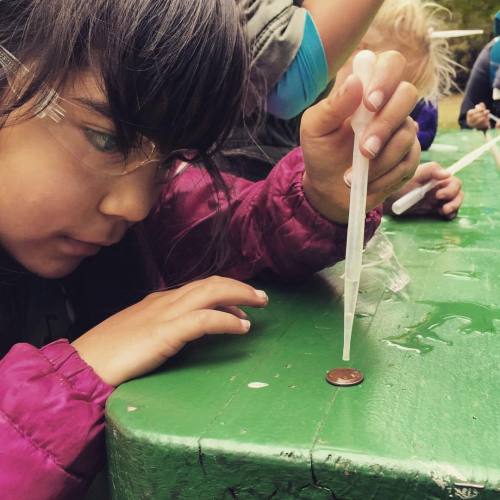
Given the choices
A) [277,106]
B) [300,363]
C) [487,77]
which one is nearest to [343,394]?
[300,363]

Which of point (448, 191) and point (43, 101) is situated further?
point (448, 191)

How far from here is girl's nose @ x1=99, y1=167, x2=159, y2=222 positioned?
82 centimetres

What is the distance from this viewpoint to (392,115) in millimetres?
698

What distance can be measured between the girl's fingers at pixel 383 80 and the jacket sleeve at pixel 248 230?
10.9 inches

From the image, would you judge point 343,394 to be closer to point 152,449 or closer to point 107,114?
point 152,449

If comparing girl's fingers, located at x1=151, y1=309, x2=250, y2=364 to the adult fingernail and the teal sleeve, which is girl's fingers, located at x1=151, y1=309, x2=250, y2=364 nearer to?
the adult fingernail

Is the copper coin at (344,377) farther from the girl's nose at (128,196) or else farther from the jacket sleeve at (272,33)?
the jacket sleeve at (272,33)

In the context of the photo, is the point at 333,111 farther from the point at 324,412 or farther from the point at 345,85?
the point at 324,412

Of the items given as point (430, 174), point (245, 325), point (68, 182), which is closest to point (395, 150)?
point (245, 325)

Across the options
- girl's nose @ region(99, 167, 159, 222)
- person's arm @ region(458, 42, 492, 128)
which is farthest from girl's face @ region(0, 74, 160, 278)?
person's arm @ region(458, 42, 492, 128)

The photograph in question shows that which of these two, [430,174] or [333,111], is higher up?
[333,111]

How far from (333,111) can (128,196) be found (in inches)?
11.2

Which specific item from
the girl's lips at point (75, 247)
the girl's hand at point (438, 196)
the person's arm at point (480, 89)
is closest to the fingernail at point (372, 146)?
the girl's lips at point (75, 247)

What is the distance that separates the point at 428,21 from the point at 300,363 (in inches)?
93.5
